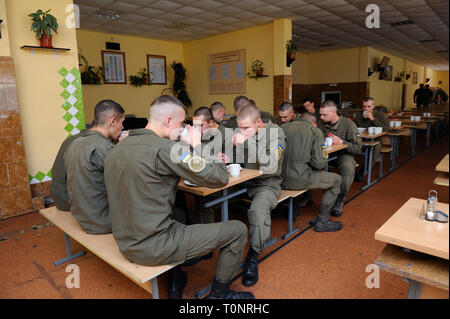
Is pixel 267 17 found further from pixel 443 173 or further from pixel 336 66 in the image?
pixel 443 173

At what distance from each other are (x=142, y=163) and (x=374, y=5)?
605 cm

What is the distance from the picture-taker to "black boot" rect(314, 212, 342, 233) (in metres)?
3.23

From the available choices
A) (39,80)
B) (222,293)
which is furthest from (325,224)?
(39,80)

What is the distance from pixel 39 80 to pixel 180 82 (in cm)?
501

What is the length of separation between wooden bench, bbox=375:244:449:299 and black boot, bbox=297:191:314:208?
2184 mm

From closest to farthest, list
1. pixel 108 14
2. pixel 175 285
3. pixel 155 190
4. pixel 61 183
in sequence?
pixel 155 190 → pixel 175 285 → pixel 61 183 → pixel 108 14

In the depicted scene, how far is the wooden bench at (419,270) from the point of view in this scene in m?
1.34

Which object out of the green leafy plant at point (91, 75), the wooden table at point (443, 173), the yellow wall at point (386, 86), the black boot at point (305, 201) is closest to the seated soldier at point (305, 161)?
the black boot at point (305, 201)

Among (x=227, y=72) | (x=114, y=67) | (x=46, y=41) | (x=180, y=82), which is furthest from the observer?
(x=180, y=82)

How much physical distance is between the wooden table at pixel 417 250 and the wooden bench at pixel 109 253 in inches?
44.7

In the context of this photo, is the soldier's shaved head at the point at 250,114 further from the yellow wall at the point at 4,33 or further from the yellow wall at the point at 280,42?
the yellow wall at the point at 280,42

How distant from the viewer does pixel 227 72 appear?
26.4 feet

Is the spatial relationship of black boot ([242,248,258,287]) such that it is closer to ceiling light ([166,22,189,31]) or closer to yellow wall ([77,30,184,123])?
yellow wall ([77,30,184,123])
